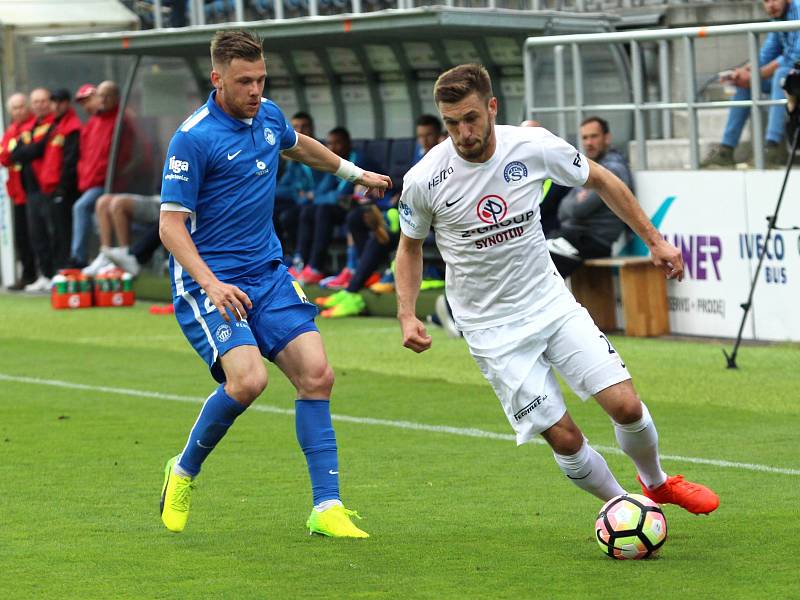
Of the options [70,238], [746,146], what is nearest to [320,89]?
[70,238]

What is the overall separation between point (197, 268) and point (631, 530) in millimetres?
1869

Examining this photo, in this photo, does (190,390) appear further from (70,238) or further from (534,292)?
(70,238)

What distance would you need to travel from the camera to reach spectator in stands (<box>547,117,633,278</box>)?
1367cm

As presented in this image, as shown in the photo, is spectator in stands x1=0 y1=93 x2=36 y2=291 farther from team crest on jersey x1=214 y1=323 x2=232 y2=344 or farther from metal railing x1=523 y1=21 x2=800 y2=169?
team crest on jersey x1=214 y1=323 x2=232 y2=344

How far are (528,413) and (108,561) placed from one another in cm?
164

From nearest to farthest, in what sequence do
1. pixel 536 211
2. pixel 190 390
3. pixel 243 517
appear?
1. pixel 536 211
2. pixel 243 517
3. pixel 190 390

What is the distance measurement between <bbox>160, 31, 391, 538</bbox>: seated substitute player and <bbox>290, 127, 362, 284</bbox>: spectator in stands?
33.3 ft

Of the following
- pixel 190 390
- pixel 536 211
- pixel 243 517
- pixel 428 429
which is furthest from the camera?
pixel 190 390

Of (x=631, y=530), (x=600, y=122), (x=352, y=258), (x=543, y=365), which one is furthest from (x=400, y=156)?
(x=631, y=530)

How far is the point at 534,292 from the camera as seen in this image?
6.36m

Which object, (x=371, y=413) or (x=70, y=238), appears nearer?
(x=371, y=413)

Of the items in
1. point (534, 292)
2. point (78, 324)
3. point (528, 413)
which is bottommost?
point (78, 324)

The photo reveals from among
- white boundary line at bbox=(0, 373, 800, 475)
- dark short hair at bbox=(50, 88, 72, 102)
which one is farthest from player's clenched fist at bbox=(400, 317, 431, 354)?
dark short hair at bbox=(50, 88, 72, 102)

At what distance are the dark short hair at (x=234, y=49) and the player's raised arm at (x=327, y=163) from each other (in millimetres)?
646
